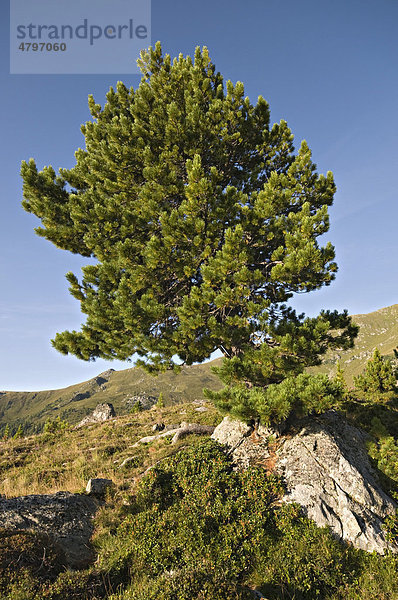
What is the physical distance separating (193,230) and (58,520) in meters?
9.09

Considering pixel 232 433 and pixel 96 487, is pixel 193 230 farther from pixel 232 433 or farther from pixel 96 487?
pixel 96 487

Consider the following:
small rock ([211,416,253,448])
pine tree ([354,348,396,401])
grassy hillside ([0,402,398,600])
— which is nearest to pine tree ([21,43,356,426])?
small rock ([211,416,253,448])

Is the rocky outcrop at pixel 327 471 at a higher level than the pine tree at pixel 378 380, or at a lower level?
lower

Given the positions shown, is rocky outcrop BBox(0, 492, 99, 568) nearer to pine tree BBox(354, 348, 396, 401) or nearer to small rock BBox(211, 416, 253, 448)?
small rock BBox(211, 416, 253, 448)

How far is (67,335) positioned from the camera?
1077cm

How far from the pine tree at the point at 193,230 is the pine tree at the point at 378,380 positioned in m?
11.2

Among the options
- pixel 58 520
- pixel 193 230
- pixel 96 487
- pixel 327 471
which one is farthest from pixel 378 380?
pixel 58 520

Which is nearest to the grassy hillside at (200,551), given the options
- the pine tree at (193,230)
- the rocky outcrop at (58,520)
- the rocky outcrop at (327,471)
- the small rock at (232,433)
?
the rocky outcrop at (58,520)

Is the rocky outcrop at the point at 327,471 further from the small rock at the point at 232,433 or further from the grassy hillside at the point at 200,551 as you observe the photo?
the grassy hillside at the point at 200,551

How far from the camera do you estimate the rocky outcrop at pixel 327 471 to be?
23.8 feet

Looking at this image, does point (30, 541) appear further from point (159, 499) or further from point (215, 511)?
point (215, 511)

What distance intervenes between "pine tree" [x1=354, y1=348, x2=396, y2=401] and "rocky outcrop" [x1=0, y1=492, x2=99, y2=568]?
61.7ft

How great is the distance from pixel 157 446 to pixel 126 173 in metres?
13.4

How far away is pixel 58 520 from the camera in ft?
22.5
